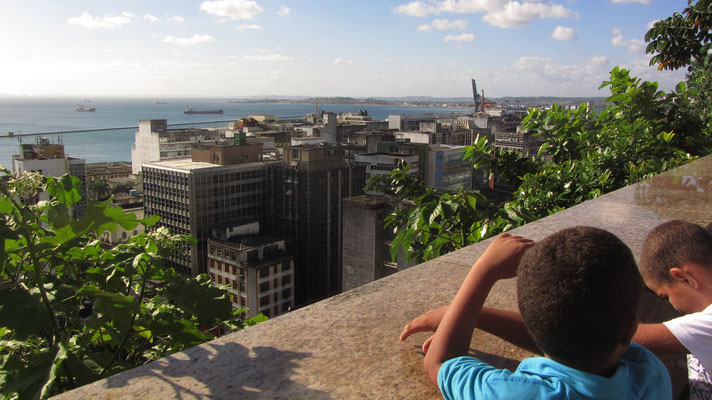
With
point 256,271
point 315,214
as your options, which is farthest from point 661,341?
point 315,214

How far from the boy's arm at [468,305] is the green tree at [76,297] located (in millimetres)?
1003

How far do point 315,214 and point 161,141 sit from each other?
37.5m

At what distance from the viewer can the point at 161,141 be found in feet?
235

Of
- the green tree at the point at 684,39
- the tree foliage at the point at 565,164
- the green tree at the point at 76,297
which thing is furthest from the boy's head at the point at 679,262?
the green tree at the point at 684,39

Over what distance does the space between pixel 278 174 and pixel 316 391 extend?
4216cm

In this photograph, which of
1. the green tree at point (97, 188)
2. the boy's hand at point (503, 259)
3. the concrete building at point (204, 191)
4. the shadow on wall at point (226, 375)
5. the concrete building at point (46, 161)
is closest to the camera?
the shadow on wall at point (226, 375)

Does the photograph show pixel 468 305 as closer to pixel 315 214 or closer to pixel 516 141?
pixel 315 214

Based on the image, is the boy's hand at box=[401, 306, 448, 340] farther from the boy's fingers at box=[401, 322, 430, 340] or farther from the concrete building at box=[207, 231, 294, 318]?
the concrete building at box=[207, 231, 294, 318]

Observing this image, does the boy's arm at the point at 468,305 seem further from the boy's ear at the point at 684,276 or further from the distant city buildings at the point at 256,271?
the distant city buildings at the point at 256,271

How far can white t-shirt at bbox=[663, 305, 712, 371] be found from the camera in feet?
5.35

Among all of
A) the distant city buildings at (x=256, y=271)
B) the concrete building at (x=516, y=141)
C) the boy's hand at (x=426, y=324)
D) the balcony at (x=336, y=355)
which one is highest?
the boy's hand at (x=426, y=324)

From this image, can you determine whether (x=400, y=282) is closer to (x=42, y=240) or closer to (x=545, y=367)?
(x=545, y=367)

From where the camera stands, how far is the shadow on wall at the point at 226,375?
1.49m

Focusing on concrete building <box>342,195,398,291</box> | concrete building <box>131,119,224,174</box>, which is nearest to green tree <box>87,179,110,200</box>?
concrete building <box>131,119,224,174</box>
